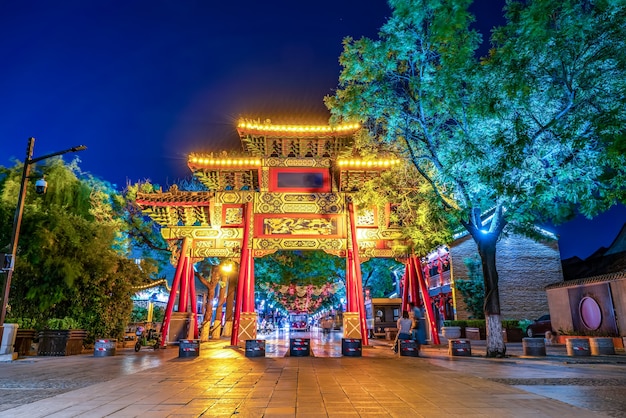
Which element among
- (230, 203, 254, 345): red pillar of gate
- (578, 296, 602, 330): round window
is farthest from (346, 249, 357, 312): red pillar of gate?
(578, 296, 602, 330): round window

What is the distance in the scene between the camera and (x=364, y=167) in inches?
773

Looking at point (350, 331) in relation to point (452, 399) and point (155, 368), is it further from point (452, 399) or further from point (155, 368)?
point (452, 399)

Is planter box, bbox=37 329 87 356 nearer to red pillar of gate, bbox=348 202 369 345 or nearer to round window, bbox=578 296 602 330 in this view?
red pillar of gate, bbox=348 202 369 345

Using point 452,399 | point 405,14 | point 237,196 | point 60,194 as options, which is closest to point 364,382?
point 452,399

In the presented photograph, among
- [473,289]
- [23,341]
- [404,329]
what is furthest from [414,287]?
[23,341]

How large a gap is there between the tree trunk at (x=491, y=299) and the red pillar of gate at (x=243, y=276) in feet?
33.3

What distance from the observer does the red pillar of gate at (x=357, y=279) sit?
18694mm

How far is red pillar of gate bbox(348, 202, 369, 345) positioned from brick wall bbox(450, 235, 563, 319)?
1467cm

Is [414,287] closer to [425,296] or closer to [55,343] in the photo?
[425,296]

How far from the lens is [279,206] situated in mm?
20625

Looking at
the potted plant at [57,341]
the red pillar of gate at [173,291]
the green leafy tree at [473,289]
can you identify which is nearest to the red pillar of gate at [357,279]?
the red pillar of gate at [173,291]

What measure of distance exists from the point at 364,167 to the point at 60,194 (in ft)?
49.3

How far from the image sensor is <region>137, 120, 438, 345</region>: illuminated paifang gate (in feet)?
66.4

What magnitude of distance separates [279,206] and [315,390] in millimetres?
13984
